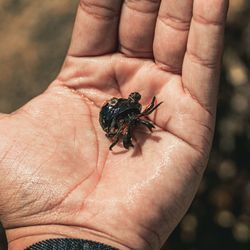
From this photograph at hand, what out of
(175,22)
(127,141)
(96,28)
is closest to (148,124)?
(127,141)

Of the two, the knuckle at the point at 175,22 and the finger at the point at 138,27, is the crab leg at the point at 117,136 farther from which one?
the knuckle at the point at 175,22

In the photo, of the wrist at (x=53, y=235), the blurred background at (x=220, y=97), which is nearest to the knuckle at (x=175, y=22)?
the wrist at (x=53, y=235)

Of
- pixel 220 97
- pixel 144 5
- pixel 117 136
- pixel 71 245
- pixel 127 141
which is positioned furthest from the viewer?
pixel 220 97

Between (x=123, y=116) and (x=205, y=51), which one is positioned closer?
(x=205, y=51)

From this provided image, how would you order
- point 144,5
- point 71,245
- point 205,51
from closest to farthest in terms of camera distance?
point 71,245 < point 205,51 < point 144,5

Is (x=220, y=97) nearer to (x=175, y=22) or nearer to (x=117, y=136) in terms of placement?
(x=175, y=22)

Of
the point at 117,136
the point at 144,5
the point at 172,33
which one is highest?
the point at 144,5

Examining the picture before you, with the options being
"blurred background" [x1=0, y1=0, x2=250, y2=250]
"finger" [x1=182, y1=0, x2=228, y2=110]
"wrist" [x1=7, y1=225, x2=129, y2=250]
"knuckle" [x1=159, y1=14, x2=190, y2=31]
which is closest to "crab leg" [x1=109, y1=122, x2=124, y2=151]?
"finger" [x1=182, y1=0, x2=228, y2=110]

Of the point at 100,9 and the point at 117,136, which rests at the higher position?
the point at 100,9
